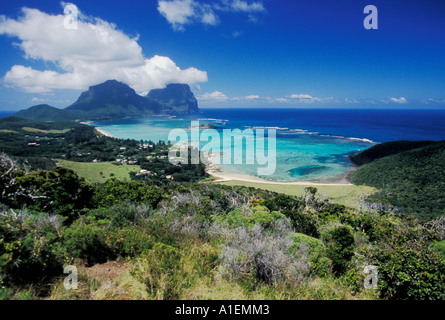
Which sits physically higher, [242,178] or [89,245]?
[89,245]

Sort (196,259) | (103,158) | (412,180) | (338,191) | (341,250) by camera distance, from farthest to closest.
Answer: (103,158)
(412,180)
(338,191)
(341,250)
(196,259)

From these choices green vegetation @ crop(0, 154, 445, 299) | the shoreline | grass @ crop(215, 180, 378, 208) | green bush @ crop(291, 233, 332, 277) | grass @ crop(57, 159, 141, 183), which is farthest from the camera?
grass @ crop(57, 159, 141, 183)

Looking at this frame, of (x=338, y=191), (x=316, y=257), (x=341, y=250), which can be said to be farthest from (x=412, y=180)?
(x=316, y=257)

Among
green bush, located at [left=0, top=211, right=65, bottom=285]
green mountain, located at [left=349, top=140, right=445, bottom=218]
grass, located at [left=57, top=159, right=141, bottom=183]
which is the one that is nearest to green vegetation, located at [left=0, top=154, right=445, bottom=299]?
green bush, located at [left=0, top=211, right=65, bottom=285]

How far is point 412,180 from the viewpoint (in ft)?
94.7

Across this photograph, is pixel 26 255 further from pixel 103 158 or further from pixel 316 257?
pixel 103 158

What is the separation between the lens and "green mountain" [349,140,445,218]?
22.2 metres

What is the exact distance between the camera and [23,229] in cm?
418

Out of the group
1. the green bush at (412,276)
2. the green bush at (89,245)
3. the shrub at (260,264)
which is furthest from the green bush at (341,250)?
the green bush at (89,245)

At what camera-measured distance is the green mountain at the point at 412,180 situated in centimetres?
2219

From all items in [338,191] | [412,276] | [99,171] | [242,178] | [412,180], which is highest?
[412,276]

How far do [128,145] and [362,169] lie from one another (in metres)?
69.2

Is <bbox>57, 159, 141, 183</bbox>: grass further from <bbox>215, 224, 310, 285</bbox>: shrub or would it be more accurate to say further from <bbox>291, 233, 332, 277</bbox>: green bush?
<bbox>215, 224, 310, 285</bbox>: shrub

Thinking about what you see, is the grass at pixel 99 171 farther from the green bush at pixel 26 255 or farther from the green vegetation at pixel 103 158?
the green bush at pixel 26 255
